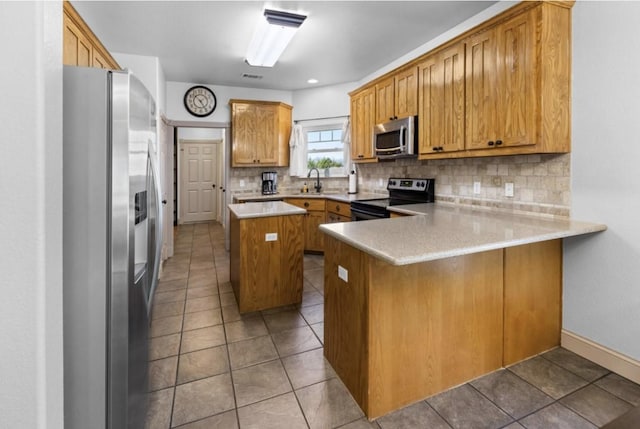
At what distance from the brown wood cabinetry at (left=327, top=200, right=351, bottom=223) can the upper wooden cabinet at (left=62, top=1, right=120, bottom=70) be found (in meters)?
2.98

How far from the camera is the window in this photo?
5.34 meters

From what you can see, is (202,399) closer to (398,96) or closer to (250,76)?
(398,96)

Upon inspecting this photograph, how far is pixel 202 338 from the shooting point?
2.46 meters

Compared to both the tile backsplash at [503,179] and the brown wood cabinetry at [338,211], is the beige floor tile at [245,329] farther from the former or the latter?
the tile backsplash at [503,179]

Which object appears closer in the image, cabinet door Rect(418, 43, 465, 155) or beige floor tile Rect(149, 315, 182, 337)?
beige floor tile Rect(149, 315, 182, 337)

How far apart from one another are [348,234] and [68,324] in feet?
4.12

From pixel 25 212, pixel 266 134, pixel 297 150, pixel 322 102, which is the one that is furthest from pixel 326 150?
pixel 25 212

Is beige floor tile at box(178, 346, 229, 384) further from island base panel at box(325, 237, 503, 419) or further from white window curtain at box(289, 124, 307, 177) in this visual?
white window curtain at box(289, 124, 307, 177)

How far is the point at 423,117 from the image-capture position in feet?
10.3

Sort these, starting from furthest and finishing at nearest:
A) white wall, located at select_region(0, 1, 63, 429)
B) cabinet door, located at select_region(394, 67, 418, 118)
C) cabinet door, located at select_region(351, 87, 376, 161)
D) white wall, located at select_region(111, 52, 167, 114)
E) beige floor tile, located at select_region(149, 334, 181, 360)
→ cabinet door, located at select_region(351, 87, 376, 161) → white wall, located at select_region(111, 52, 167, 114) → cabinet door, located at select_region(394, 67, 418, 118) → beige floor tile, located at select_region(149, 334, 181, 360) → white wall, located at select_region(0, 1, 63, 429)

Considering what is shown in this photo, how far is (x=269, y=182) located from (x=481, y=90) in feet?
11.8

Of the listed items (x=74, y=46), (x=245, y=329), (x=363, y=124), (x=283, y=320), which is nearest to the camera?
(x=74, y=46)

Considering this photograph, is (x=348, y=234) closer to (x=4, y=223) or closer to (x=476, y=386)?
(x=476, y=386)

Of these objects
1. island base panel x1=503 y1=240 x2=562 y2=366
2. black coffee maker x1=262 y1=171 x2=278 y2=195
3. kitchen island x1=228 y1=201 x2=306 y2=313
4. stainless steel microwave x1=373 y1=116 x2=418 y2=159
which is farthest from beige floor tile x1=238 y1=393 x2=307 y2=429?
black coffee maker x1=262 y1=171 x2=278 y2=195
